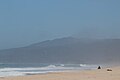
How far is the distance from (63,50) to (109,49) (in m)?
26.7

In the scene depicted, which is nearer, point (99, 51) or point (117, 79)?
point (117, 79)

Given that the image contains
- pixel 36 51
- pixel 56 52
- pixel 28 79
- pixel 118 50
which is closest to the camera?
pixel 28 79

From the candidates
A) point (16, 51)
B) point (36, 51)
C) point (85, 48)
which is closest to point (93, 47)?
point (85, 48)

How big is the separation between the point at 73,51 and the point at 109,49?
773 inches

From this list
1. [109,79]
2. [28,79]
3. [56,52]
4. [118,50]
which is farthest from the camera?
[56,52]

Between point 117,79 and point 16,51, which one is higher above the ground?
point 16,51

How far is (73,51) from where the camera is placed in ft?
604

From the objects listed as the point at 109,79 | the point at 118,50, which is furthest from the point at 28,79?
the point at 118,50

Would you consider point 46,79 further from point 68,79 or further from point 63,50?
point 63,50

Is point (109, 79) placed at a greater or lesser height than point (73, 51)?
lesser

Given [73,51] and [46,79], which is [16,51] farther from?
[46,79]

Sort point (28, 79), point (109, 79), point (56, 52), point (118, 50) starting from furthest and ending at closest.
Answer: point (56, 52) < point (118, 50) < point (28, 79) < point (109, 79)

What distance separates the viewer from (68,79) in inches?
930

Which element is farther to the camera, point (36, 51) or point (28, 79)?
point (36, 51)
